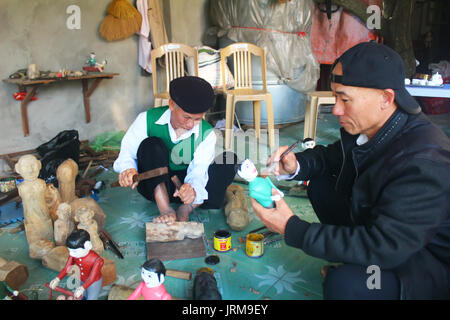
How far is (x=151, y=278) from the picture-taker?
1398 millimetres

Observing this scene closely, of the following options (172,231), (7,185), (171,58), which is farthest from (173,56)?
(172,231)

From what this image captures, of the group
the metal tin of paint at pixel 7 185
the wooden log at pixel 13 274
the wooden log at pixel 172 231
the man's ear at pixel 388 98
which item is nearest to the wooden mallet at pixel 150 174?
the wooden log at pixel 172 231

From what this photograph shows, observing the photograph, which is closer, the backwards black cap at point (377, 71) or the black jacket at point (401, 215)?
the black jacket at point (401, 215)

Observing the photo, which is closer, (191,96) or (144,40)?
(191,96)

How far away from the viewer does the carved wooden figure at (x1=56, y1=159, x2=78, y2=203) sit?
2.40m

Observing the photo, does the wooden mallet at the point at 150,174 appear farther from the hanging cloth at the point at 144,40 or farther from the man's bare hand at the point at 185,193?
the hanging cloth at the point at 144,40

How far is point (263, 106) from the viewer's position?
5.29 metres

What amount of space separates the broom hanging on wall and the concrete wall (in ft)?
0.33

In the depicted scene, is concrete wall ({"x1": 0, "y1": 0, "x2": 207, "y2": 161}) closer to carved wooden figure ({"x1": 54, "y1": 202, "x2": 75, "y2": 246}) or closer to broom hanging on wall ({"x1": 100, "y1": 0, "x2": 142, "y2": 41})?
broom hanging on wall ({"x1": 100, "y1": 0, "x2": 142, "y2": 41})

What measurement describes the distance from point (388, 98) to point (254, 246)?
3.53 ft

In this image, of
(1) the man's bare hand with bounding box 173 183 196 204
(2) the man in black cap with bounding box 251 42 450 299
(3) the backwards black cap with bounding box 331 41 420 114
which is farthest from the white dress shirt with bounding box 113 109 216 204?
(3) the backwards black cap with bounding box 331 41 420 114

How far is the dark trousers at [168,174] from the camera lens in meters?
2.24

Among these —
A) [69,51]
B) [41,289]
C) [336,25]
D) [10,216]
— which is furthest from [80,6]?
[336,25]

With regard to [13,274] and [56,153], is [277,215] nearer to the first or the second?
[13,274]
